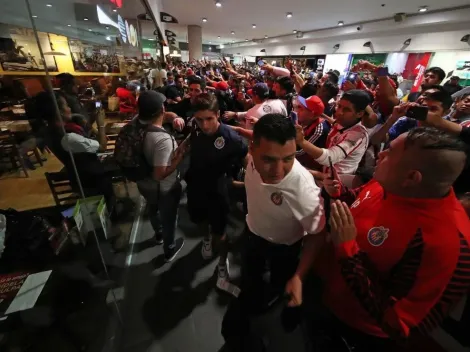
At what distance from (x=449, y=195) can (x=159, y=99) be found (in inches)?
71.6

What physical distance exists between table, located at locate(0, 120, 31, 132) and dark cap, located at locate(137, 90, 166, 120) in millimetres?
723

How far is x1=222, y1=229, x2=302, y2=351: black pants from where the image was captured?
4.61 feet

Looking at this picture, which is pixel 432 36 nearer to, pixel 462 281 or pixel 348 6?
pixel 348 6

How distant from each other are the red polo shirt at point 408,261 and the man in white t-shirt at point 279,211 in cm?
23

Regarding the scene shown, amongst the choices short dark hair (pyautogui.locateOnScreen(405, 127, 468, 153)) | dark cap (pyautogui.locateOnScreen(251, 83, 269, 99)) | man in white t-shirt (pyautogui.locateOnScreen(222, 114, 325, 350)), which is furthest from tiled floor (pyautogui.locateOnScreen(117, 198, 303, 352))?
dark cap (pyautogui.locateOnScreen(251, 83, 269, 99))

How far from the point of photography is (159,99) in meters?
1.78

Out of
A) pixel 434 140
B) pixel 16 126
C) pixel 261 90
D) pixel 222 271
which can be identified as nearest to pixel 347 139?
pixel 434 140

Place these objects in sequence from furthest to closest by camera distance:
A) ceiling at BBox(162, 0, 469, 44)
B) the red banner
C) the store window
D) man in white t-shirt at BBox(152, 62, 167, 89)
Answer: the red banner
ceiling at BBox(162, 0, 469, 44)
man in white t-shirt at BBox(152, 62, 167, 89)
the store window

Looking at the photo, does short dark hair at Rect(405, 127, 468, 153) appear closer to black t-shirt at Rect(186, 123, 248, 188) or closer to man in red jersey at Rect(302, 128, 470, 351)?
man in red jersey at Rect(302, 128, 470, 351)

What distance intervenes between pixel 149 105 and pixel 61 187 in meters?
1.10

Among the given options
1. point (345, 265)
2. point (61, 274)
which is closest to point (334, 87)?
point (345, 265)

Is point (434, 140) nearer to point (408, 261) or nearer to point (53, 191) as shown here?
point (408, 261)

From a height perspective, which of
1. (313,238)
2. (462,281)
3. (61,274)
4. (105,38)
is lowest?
(61,274)

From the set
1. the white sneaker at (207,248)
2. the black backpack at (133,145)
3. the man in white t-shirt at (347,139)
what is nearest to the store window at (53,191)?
the black backpack at (133,145)
